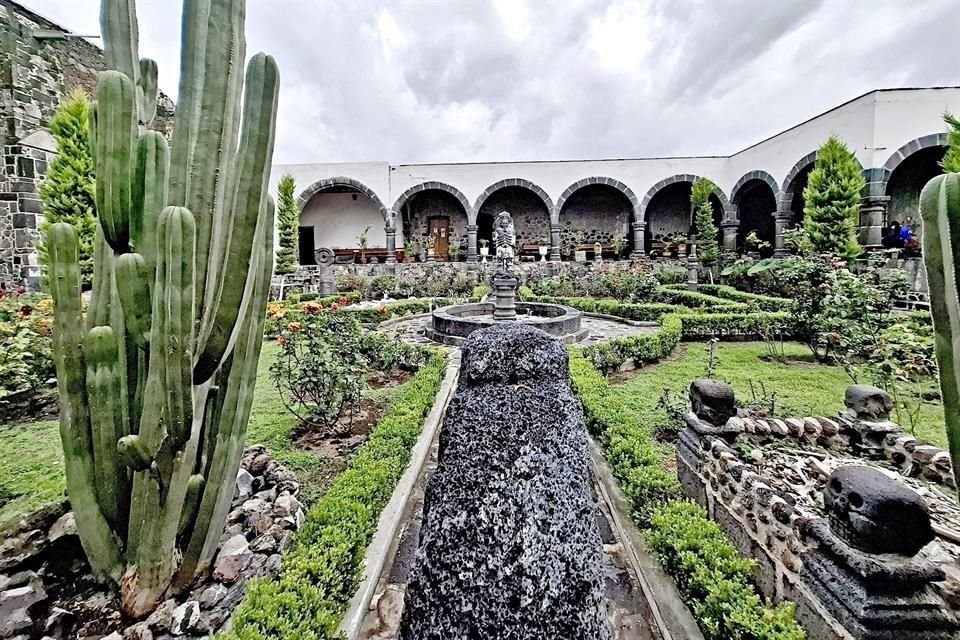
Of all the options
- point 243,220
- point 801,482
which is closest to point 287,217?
point 243,220

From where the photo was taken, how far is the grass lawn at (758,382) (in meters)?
4.97

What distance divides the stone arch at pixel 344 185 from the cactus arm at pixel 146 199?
1807 cm

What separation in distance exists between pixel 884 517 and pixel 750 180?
64.0 ft

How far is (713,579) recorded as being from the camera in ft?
6.96

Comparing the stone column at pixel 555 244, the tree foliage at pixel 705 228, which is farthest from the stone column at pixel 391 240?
the tree foliage at pixel 705 228

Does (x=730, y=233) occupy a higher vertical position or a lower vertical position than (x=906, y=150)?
lower

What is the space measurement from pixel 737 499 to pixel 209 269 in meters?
3.10

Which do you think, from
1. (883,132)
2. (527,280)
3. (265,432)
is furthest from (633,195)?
(265,432)

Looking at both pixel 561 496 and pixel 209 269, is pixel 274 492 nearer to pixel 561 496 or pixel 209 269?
pixel 209 269

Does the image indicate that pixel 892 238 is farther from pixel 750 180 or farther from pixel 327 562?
pixel 327 562

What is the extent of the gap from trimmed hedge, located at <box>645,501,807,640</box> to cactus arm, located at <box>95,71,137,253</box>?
3.04 meters

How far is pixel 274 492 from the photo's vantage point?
9.70ft

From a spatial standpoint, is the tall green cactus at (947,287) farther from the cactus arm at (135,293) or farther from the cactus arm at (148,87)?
the cactus arm at (148,87)

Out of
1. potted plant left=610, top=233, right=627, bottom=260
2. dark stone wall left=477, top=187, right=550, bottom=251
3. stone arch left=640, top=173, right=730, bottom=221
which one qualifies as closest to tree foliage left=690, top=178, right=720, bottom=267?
stone arch left=640, top=173, right=730, bottom=221
